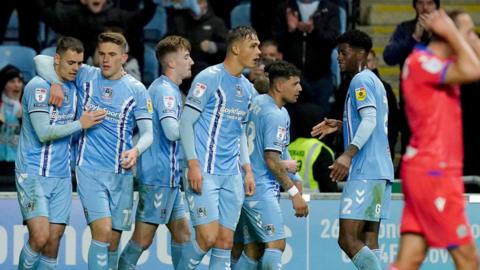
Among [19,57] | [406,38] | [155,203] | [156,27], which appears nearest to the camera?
[155,203]

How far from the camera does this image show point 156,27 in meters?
15.4

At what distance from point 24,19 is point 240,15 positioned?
2598 mm

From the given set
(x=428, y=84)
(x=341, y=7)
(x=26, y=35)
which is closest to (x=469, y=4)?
(x=341, y=7)

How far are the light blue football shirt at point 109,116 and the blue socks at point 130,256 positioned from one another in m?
0.74

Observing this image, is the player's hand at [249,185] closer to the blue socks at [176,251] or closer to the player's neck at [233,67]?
the player's neck at [233,67]

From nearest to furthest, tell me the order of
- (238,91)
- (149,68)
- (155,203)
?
(238,91) → (155,203) → (149,68)

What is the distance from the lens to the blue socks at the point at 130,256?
10.7m

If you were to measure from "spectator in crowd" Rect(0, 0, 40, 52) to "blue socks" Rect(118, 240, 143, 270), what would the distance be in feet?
15.4

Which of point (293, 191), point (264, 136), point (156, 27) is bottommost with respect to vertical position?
point (293, 191)

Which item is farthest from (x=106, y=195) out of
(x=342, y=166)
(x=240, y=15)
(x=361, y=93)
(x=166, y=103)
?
(x=240, y=15)

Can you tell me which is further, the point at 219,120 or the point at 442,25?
the point at 219,120

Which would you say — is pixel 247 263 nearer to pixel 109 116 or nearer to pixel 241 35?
pixel 109 116

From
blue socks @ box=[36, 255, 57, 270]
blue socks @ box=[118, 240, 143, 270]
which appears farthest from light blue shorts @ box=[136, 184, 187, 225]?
blue socks @ box=[36, 255, 57, 270]

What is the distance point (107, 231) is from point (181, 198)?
3.52ft
